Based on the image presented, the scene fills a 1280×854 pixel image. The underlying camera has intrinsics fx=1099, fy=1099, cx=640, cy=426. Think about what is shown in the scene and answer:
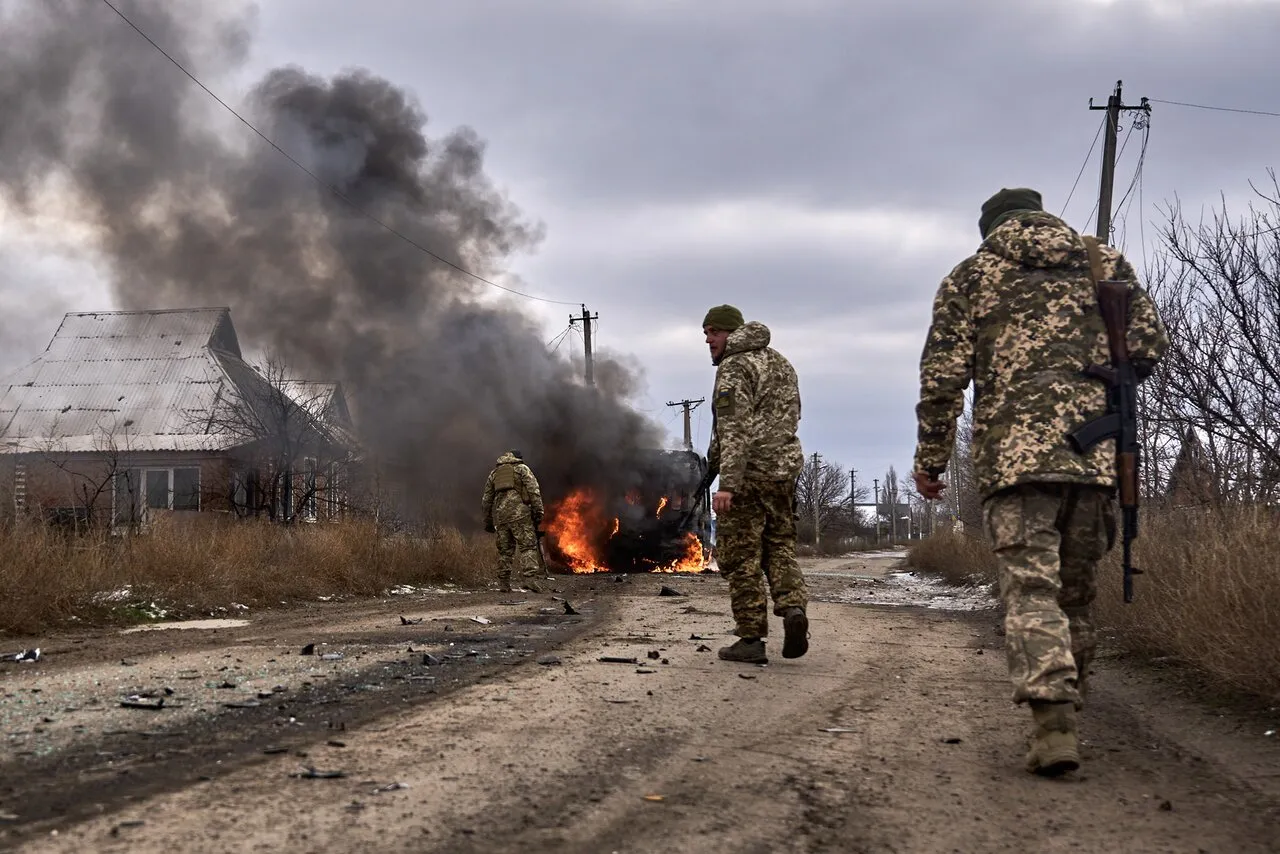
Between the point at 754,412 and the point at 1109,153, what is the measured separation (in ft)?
46.4

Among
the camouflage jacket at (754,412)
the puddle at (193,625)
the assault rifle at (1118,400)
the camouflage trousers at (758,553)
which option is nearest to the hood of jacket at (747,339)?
the camouflage jacket at (754,412)

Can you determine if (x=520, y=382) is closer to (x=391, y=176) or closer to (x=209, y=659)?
(x=391, y=176)

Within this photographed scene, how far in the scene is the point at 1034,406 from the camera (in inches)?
155

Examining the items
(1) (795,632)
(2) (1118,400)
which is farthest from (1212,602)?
(1) (795,632)

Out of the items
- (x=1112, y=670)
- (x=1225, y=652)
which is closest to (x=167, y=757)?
(x=1225, y=652)

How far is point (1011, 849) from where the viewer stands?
2734 millimetres

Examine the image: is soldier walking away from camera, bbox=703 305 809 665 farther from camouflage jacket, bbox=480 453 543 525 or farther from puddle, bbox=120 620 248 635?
camouflage jacket, bbox=480 453 543 525

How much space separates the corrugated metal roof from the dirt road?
2357 centimetres

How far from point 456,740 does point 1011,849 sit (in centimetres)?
181

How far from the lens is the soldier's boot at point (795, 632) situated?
6.17 m

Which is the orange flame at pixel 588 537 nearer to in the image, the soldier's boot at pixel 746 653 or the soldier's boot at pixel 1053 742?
the soldier's boot at pixel 746 653

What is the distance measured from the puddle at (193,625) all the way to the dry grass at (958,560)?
24.4 feet

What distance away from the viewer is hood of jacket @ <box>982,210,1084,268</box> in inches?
161

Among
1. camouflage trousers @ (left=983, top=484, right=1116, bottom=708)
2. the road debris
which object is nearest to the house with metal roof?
the road debris
